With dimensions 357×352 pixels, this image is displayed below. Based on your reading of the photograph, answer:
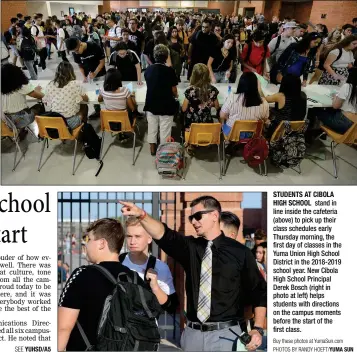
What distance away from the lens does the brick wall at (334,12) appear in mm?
2236

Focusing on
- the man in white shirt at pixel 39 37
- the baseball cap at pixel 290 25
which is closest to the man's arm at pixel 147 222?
the man in white shirt at pixel 39 37

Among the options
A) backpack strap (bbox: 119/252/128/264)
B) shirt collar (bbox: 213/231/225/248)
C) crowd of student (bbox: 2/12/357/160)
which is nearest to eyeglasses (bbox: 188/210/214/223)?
shirt collar (bbox: 213/231/225/248)

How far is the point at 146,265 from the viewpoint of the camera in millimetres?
2135

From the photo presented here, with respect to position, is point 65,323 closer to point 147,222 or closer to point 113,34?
point 147,222

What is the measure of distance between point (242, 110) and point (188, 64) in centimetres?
46

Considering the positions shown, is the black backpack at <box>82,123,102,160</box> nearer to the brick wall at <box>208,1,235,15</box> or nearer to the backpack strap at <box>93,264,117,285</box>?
the backpack strap at <box>93,264,117,285</box>

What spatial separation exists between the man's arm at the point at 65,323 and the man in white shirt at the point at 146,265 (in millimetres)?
350

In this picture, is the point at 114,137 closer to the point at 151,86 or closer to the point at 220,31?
the point at 151,86

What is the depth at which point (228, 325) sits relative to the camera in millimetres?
2072

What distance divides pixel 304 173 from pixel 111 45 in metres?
1.43

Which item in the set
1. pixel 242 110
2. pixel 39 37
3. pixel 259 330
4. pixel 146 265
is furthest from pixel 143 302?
pixel 39 37

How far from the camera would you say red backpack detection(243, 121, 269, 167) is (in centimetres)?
243

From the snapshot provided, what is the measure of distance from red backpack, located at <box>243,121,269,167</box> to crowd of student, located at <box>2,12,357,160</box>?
15cm

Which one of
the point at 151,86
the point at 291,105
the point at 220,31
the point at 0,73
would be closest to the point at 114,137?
the point at 151,86
